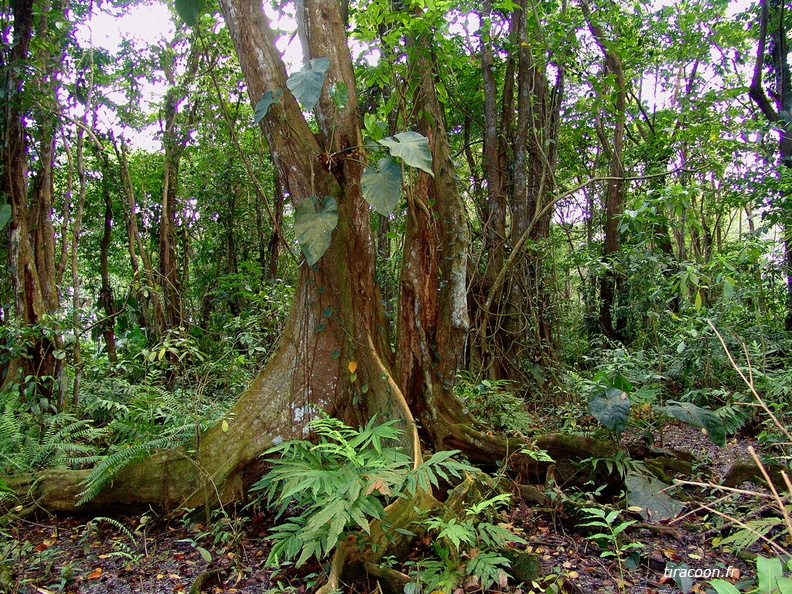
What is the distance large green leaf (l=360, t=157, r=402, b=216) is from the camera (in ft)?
9.41

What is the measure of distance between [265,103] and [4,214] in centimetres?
295

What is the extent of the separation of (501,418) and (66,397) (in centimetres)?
379

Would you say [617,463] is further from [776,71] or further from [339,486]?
[776,71]

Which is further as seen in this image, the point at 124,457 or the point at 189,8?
the point at 189,8

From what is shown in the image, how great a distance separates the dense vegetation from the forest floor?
0.16 metres

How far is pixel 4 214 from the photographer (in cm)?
444

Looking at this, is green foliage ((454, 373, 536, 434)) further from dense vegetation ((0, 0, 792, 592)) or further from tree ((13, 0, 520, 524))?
tree ((13, 0, 520, 524))

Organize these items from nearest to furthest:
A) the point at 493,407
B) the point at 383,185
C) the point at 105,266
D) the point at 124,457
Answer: the point at 383,185 → the point at 124,457 → the point at 493,407 → the point at 105,266

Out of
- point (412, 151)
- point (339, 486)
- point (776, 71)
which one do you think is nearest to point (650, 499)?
point (339, 486)

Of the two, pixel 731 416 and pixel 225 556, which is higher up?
pixel 731 416

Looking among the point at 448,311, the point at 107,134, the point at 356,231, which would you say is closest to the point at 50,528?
the point at 356,231

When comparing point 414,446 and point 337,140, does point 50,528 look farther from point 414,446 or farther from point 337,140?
point 337,140

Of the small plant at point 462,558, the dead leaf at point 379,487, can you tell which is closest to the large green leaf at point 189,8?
the dead leaf at point 379,487

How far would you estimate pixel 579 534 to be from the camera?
2.98m
